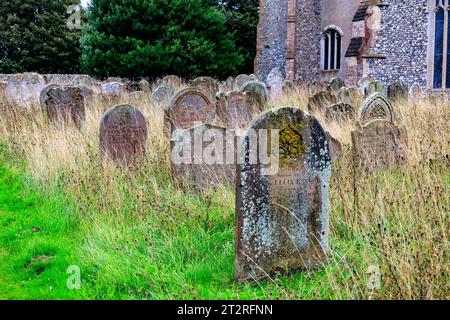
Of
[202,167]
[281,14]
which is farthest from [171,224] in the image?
[281,14]

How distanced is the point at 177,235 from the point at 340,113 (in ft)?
17.4

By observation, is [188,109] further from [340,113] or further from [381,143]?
[381,143]

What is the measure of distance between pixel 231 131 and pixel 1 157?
4316 millimetres

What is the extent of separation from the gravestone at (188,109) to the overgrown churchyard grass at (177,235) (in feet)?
4.81

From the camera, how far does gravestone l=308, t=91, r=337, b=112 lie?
1133 cm

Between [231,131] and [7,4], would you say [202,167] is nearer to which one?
[231,131]

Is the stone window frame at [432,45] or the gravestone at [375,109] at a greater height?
the stone window frame at [432,45]

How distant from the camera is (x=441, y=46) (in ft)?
58.7

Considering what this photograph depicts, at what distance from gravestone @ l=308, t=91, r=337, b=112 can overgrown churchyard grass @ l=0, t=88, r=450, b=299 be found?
3.89 metres

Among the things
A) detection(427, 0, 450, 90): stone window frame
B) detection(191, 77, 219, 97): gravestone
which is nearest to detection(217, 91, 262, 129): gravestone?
detection(191, 77, 219, 97): gravestone

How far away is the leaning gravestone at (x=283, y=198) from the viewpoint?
431cm

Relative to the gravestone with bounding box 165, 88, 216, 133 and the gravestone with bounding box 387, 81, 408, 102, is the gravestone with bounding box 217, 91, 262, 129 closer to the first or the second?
the gravestone with bounding box 165, 88, 216, 133

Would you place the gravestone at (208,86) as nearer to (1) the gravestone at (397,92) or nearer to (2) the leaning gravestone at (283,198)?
(1) the gravestone at (397,92)

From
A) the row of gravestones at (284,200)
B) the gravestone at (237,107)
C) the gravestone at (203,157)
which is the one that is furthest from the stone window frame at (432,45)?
the row of gravestones at (284,200)
